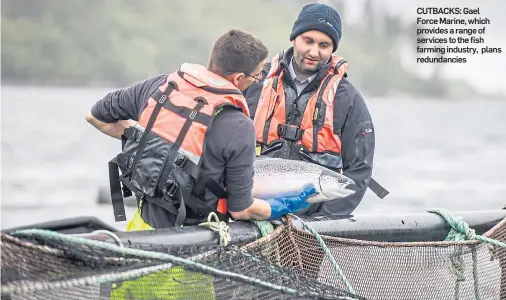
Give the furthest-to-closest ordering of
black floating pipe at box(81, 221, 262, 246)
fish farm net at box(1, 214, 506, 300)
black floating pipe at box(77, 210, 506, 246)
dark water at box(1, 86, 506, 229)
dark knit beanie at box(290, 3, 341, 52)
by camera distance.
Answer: dark water at box(1, 86, 506, 229) → dark knit beanie at box(290, 3, 341, 52) → black floating pipe at box(77, 210, 506, 246) → black floating pipe at box(81, 221, 262, 246) → fish farm net at box(1, 214, 506, 300)

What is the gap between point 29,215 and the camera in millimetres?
16219

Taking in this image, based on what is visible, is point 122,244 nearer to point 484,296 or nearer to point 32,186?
point 484,296

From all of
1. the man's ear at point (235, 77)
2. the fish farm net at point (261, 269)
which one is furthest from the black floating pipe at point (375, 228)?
the man's ear at point (235, 77)

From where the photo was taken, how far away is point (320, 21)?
516cm

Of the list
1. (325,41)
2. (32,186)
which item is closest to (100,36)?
(32,186)

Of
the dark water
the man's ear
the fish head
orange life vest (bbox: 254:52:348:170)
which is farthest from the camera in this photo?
the dark water

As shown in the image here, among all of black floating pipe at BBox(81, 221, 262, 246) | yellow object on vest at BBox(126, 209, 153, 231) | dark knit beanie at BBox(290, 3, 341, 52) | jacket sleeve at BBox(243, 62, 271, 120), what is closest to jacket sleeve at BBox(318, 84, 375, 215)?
dark knit beanie at BBox(290, 3, 341, 52)

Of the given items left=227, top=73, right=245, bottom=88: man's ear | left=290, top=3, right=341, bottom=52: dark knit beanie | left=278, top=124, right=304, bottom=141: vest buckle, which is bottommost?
left=278, top=124, right=304, bottom=141: vest buckle

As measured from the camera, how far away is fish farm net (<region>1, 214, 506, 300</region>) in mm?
3080

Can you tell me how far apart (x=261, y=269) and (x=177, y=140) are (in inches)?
28.9

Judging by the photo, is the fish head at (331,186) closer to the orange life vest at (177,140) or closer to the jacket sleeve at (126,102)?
the orange life vest at (177,140)

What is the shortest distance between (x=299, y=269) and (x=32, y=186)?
17.1m

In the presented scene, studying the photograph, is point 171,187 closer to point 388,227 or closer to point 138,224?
point 138,224

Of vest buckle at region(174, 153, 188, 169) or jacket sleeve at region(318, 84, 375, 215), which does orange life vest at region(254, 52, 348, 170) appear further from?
vest buckle at region(174, 153, 188, 169)
